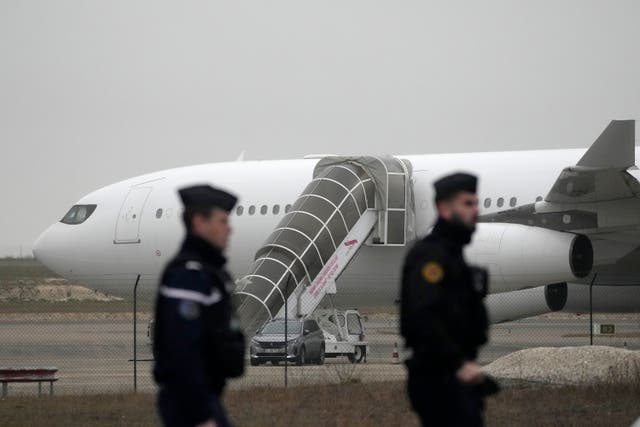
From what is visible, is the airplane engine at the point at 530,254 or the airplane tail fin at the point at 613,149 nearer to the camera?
the airplane tail fin at the point at 613,149

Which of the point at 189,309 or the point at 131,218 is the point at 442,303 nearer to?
the point at 189,309

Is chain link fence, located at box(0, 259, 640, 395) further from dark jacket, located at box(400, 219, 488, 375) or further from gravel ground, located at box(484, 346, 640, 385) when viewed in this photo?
dark jacket, located at box(400, 219, 488, 375)

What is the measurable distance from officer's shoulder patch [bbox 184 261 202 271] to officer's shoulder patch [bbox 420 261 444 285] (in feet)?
4.00

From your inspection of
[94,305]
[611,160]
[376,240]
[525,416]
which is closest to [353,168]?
[376,240]

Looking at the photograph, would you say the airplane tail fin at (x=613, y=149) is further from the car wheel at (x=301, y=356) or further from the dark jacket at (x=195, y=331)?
the dark jacket at (x=195, y=331)

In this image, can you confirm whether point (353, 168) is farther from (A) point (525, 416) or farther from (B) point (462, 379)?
(B) point (462, 379)

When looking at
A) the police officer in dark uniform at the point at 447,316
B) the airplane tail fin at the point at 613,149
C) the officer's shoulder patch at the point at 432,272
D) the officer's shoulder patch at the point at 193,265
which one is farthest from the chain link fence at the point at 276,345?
the officer's shoulder patch at the point at 193,265

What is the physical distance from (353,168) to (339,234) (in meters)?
1.75

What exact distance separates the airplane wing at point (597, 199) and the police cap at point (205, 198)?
1869 centimetres

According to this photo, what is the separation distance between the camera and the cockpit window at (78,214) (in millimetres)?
33719

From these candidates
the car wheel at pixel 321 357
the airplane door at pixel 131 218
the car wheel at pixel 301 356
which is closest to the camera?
the car wheel at pixel 301 356

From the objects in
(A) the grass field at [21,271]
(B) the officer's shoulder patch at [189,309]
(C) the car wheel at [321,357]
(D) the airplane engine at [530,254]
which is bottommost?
(C) the car wheel at [321,357]

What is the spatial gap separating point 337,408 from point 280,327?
37.4 feet

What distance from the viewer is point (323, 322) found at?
96.8 ft
